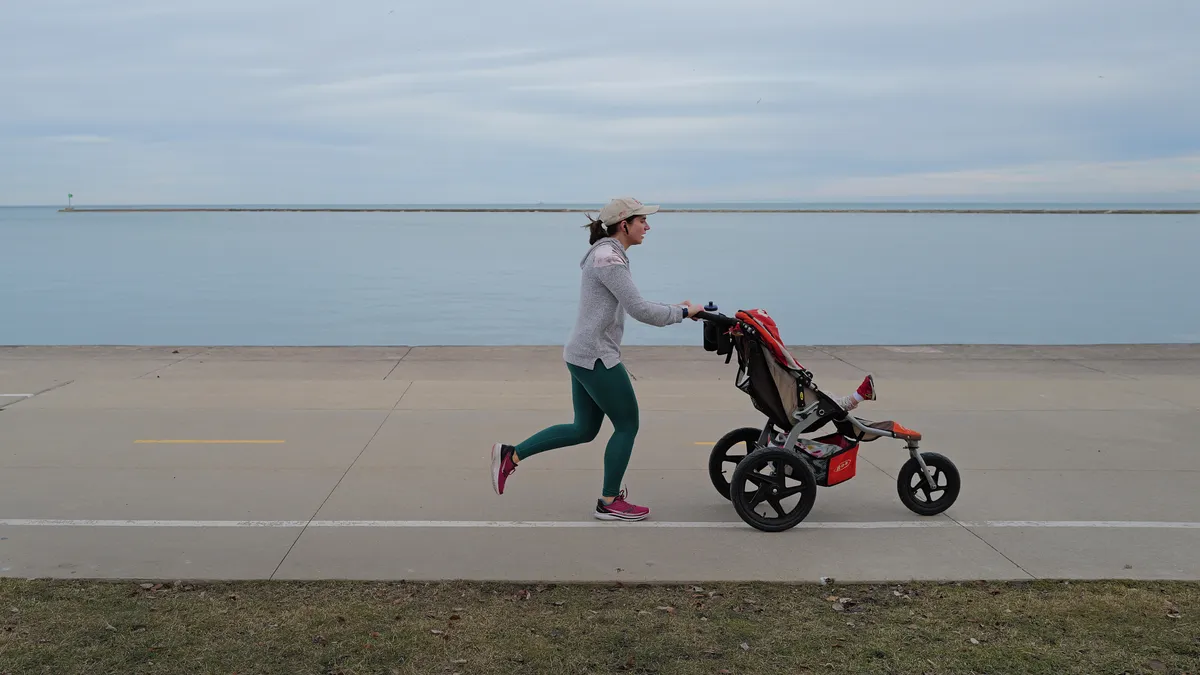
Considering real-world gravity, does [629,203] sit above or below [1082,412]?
above

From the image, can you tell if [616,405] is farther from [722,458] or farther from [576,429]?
[722,458]

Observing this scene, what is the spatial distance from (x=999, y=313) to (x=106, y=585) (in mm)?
27047

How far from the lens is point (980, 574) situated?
556cm

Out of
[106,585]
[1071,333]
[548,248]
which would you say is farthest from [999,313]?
[548,248]

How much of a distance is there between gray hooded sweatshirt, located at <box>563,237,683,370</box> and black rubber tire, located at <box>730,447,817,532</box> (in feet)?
3.07

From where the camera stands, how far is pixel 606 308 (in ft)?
20.0

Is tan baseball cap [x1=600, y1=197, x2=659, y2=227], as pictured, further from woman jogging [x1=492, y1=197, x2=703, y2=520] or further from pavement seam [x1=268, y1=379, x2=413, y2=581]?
pavement seam [x1=268, y1=379, x2=413, y2=581]

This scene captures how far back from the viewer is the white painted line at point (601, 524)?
6387 millimetres

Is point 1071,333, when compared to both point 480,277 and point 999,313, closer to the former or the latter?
point 999,313

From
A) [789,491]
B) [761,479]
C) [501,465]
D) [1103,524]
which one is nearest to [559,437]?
[501,465]

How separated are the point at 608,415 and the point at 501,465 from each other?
2.81 feet

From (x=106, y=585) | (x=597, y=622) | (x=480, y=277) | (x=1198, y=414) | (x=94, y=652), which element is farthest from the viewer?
(x=480, y=277)

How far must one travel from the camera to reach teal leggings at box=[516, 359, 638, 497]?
6.16m

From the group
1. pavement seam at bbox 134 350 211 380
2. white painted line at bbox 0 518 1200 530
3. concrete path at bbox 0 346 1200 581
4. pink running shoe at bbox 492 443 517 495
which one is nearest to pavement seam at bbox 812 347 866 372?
concrete path at bbox 0 346 1200 581
